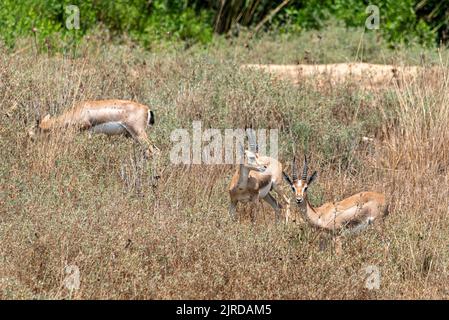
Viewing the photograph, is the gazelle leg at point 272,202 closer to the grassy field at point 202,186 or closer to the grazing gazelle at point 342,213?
the grassy field at point 202,186

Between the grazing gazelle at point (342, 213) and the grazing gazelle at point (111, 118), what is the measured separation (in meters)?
1.75

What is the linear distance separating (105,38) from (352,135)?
378 centimetres

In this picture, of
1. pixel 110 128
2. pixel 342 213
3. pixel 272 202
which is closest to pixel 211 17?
pixel 110 128

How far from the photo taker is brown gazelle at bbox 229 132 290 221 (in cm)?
826

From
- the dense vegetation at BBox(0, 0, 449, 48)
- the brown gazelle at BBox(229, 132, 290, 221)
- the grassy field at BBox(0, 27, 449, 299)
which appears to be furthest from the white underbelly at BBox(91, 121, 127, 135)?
the dense vegetation at BBox(0, 0, 449, 48)

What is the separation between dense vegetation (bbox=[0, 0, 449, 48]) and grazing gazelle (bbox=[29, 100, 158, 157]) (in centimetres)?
297

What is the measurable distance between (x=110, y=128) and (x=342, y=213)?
2.51m

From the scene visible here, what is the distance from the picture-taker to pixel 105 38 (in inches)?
483

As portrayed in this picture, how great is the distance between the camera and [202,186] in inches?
331

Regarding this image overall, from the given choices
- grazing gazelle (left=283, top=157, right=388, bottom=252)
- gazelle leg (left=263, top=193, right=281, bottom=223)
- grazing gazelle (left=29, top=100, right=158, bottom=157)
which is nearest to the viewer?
grazing gazelle (left=283, top=157, right=388, bottom=252)

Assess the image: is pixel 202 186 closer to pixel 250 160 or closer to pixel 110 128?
pixel 250 160

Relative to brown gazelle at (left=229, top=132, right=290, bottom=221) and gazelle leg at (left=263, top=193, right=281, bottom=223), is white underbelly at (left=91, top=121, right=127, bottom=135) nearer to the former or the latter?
brown gazelle at (left=229, top=132, right=290, bottom=221)

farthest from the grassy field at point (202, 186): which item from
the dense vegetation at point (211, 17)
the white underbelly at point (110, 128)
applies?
the dense vegetation at point (211, 17)
